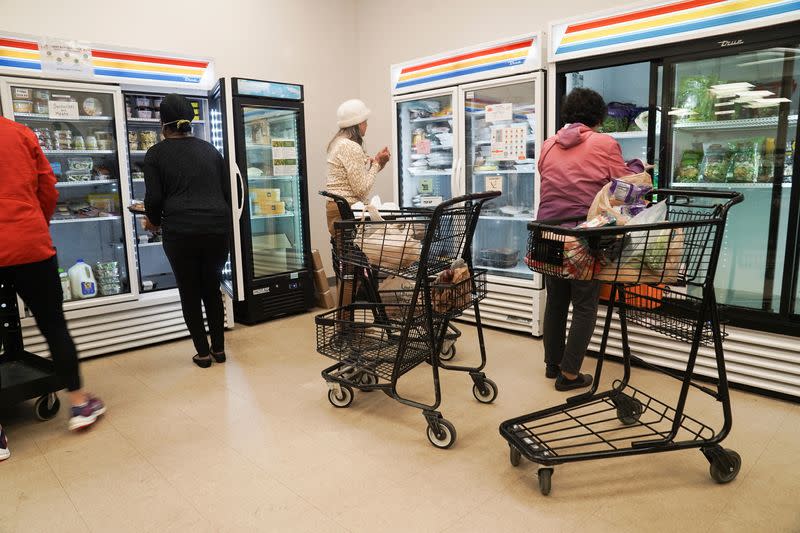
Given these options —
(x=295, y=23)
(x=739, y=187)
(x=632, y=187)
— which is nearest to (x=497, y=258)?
(x=739, y=187)

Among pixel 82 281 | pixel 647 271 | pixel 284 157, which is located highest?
pixel 284 157

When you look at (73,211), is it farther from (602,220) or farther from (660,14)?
(660,14)

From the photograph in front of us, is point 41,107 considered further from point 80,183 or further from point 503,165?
point 503,165

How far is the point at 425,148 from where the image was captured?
208 inches

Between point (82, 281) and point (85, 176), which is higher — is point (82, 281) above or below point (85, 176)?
below

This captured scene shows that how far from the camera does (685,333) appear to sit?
2441mm

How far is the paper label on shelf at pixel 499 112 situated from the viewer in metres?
4.61

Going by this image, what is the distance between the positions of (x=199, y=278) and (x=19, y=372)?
124 cm

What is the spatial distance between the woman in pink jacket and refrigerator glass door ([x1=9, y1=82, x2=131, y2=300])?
3120 mm

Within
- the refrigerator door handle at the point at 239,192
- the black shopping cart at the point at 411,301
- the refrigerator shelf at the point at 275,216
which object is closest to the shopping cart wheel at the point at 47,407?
the black shopping cart at the point at 411,301

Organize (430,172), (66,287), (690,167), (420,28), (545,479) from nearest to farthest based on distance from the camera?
(545,479), (690,167), (66,287), (430,172), (420,28)

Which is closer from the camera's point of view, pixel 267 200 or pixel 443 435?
pixel 443 435

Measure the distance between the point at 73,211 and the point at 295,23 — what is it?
10.2ft

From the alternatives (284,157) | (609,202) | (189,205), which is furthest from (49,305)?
(609,202)
